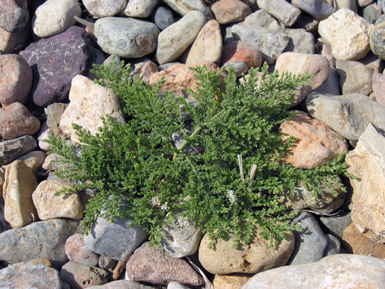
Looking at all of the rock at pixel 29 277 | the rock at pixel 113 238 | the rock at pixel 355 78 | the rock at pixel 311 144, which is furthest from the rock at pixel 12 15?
the rock at pixel 355 78

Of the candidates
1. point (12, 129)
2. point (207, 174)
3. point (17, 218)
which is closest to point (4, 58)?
point (12, 129)

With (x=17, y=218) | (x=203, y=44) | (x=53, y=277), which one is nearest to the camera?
(x=53, y=277)

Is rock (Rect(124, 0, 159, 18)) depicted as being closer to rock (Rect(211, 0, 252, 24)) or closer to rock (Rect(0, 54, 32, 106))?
rock (Rect(211, 0, 252, 24))

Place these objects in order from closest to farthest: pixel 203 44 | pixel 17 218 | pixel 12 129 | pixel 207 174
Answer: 1. pixel 207 174
2. pixel 17 218
3. pixel 12 129
4. pixel 203 44

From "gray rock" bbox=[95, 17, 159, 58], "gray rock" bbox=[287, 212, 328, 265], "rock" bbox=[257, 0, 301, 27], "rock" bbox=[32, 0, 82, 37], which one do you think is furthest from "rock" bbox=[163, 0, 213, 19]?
"gray rock" bbox=[287, 212, 328, 265]

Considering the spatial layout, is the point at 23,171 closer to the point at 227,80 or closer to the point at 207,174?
the point at 207,174

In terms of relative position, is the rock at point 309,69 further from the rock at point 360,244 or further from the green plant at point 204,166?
the rock at point 360,244
